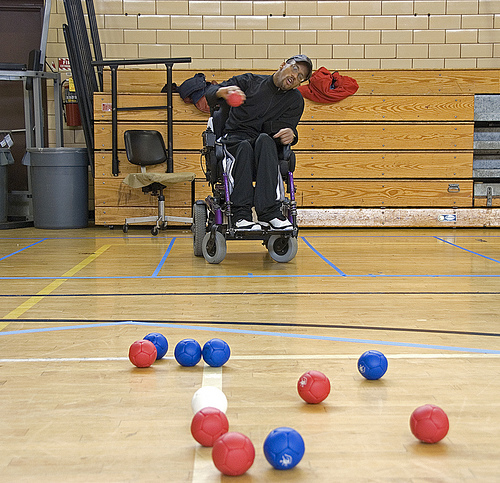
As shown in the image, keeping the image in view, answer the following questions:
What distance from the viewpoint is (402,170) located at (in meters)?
6.75

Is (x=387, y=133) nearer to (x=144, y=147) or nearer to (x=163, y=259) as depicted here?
(x=144, y=147)

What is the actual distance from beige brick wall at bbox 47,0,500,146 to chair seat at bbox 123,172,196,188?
5.95ft

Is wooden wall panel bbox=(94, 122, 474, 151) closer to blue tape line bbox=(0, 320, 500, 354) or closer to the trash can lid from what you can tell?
the trash can lid

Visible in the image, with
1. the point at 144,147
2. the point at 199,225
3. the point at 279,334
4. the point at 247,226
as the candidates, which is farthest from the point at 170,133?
the point at 279,334

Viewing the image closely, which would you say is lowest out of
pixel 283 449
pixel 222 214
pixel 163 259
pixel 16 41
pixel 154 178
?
pixel 163 259

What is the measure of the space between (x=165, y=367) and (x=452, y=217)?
5.42 metres

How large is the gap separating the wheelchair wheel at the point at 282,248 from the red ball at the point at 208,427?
9.29ft

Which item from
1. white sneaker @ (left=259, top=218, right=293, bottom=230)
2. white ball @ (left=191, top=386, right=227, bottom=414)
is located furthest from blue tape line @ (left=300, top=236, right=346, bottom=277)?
white ball @ (left=191, top=386, right=227, bottom=414)

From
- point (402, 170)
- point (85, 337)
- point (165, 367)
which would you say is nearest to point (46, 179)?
point (402, 170)

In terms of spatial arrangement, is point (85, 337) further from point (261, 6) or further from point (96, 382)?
point (261, 6)

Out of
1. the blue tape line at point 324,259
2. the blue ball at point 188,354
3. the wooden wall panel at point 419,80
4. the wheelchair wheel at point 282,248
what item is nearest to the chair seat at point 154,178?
the wooden wall panel at point 419,80

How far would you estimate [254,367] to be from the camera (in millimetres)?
1865

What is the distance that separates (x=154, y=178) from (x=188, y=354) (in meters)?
4.39

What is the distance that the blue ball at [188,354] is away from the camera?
1.86 meters
